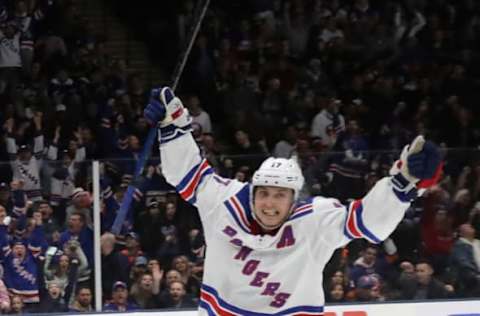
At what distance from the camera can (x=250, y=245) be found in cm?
519

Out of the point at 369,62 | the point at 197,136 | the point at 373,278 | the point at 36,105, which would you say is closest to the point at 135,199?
the point at 373,278

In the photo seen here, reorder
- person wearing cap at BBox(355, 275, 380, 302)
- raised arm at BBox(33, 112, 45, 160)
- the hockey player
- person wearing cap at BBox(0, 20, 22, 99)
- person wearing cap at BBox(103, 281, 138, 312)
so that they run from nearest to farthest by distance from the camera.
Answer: the hockey player < person wearing cap at BBox(103, 281, 138, 312) < person wearing cap at BBox(355, 275, 380, 302) < raised arm at BBox(33, 112, 45, 160) < person wearing cap at BBox(0, 20, 22, 99)

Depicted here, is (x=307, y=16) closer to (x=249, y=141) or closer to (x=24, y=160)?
(x=249, y=141)

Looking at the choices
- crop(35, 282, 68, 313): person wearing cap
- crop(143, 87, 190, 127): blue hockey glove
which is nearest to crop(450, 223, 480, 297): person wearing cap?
crop(35, 282, 68, 313): person wearing cap

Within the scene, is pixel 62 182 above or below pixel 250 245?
below

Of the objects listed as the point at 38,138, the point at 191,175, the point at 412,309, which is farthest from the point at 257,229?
the point at 38,138

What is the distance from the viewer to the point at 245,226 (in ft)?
17.1

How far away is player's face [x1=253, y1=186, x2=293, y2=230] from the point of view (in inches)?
202

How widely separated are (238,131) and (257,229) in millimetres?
6097

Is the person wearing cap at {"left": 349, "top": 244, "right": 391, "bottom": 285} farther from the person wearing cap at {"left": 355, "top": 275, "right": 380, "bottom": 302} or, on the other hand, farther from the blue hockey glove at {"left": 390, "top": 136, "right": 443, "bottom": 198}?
the blue hockey glove at {"left": 390, "top": 136, "right": 443, "bottom": 198}

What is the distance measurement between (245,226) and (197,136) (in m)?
5.46

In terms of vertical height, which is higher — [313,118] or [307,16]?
[307,16]

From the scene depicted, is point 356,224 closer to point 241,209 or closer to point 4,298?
point 241,209

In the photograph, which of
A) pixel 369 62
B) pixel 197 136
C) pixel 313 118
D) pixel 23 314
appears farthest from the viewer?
pixel 369 62
